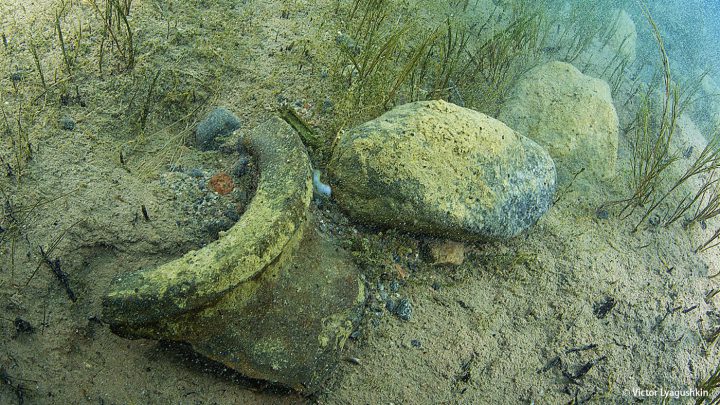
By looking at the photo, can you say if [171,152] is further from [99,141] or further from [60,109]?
[60,109]

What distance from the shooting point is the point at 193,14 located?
12.7 feet

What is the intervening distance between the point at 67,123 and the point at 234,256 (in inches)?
70.6

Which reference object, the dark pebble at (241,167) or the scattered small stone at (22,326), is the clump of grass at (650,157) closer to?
the dark pebble at (241,167)

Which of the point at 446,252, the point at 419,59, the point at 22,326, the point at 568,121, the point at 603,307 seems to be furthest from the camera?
the point at 568,121

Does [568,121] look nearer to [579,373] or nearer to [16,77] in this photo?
[579,373]

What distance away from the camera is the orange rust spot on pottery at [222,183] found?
9.52ft

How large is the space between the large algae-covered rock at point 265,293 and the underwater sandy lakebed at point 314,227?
1 cm

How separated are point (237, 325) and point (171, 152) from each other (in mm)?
1418

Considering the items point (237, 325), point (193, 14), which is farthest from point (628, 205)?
point (193, 14)

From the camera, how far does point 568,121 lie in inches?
163

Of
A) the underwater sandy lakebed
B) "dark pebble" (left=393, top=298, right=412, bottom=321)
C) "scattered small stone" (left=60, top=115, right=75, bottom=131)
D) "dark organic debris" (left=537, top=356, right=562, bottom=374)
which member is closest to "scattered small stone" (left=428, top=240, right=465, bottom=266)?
the underwater sandy lakebed

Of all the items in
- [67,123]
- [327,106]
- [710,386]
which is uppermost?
[327,106]

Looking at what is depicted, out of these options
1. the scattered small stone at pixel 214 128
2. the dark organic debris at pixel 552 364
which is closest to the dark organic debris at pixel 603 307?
the dark organic debris at pixel 552 364

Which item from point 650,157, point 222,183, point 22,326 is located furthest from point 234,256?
point 650,157
